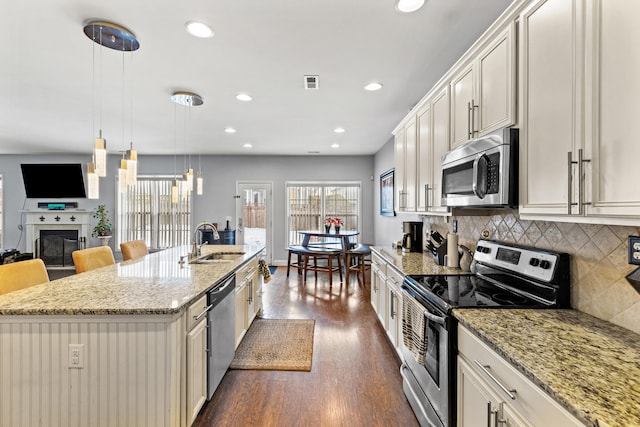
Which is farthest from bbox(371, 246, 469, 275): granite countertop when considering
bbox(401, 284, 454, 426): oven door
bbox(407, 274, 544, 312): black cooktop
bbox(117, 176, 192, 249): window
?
bbox(117, 176, 192, 249): window

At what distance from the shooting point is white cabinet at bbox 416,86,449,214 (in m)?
2.38

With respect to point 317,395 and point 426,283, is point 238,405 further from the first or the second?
point 426,283

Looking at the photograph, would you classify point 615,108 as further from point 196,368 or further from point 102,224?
point 102,224

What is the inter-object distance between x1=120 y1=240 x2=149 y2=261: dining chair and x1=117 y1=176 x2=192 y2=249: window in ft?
11.5

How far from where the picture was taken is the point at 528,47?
1.44 m

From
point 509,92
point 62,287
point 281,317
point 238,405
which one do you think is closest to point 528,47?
point 509,92

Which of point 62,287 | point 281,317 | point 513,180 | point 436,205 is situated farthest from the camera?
point 281,317

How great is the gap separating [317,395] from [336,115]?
10.4 feet

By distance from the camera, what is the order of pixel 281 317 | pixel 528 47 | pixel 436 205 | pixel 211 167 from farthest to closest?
pixel 211 167
pixel 281 317
pixel 436 205
pixel 528 47

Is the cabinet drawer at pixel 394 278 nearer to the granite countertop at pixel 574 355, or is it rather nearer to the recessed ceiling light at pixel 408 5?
the granite countertop at pixel 574 355

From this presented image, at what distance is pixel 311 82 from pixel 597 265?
2.54 meters

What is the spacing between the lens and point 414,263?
2721 millimetres

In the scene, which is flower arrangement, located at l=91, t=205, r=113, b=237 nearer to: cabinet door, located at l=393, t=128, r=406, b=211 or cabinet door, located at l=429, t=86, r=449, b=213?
cabinet door, located at l=393, t=128, r=406, b=211

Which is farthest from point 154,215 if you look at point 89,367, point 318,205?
point 89,367
